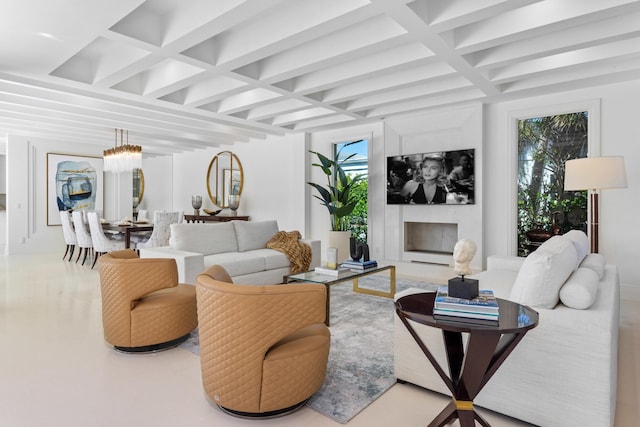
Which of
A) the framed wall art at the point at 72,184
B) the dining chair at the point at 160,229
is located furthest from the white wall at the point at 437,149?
the framed wall art at the point at 72,184

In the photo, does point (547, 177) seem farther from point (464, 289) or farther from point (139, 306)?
point (139, 306)

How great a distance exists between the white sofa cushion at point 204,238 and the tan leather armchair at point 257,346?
2567 millimetres

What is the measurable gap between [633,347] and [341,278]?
7.22ft

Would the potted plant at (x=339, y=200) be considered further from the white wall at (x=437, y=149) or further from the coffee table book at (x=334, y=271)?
the coffee table book at (x=334, y=271)

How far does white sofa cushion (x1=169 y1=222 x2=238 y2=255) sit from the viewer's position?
14.2ft

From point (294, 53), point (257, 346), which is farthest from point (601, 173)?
point (257, 346)

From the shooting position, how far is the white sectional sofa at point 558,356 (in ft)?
5.45

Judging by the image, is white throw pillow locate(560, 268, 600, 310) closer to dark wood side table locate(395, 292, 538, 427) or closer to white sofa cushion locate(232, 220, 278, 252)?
dark wood side table locate(395, 292, 538, 427)

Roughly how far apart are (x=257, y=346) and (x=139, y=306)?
1241 mm

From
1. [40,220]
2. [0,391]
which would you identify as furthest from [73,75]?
[40,220]

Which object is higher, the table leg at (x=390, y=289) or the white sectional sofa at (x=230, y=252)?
the white sectional sofa at (x=230, y=252)

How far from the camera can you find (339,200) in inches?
259

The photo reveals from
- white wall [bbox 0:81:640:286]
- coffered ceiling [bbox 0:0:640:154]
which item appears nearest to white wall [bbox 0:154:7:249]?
white wall [bbox 0:81:640:286]

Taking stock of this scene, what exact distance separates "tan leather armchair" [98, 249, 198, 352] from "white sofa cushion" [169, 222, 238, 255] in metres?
1.62
